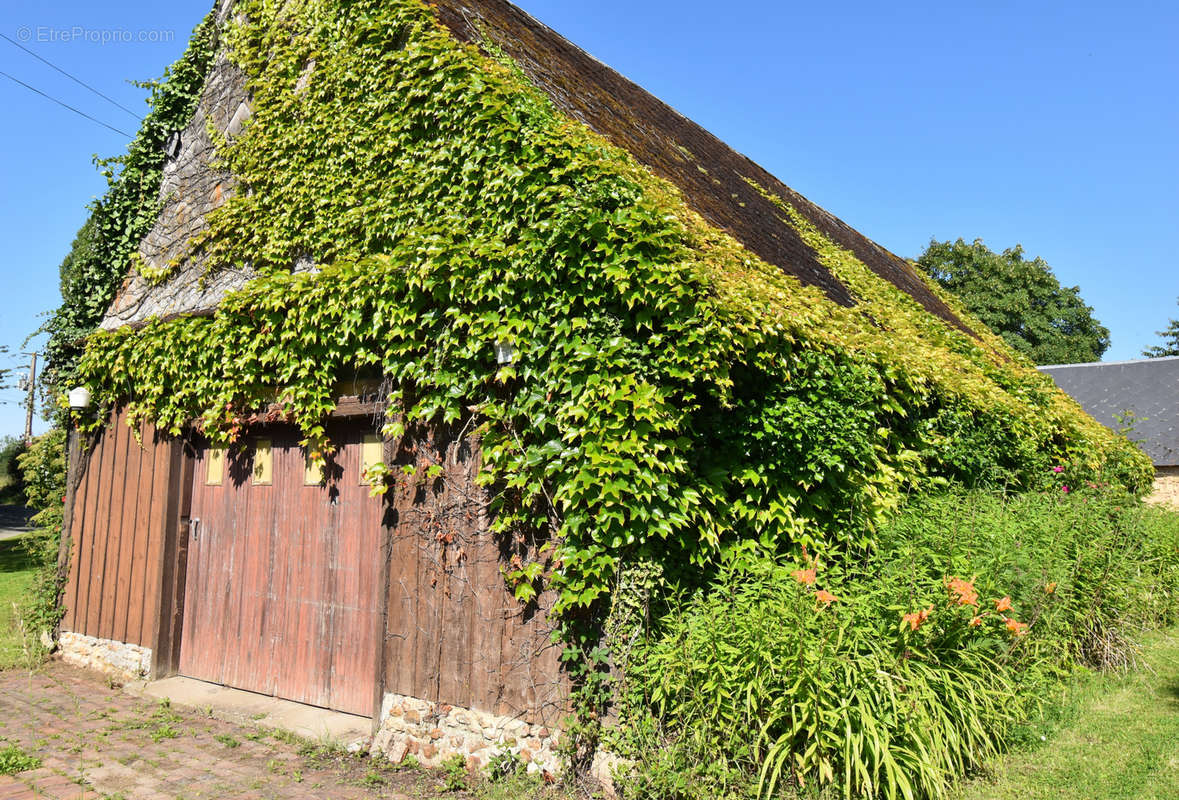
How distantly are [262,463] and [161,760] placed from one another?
8.30 ft

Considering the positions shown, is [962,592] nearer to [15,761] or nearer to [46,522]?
[15,761]

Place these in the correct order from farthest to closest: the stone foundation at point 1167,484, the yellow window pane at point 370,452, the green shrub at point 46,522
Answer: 1. the stone foundation at point 1167,484
2. the green shrub at point 46,522
3. the yellow window pane at point 370,452

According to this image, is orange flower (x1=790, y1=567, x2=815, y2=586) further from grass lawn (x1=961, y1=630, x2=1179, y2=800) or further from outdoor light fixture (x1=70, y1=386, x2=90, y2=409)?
outdoor light fixture (x1=70, y1=386, x2=90, y2=409)

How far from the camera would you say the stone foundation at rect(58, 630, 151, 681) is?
7.13 meters

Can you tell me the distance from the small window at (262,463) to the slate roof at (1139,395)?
900 inches

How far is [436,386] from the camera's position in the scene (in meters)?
5.23

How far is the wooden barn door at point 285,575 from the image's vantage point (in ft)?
19.3

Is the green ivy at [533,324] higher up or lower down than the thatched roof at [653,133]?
lower down

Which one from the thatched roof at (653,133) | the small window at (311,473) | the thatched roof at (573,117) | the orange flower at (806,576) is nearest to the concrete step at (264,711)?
the small window at (311,473)

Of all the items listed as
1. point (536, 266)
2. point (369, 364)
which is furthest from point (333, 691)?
point (536, 266)

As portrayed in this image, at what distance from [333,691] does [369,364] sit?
2602mm

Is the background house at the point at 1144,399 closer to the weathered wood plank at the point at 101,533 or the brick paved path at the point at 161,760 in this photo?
the brick paved path at the point at 161,760

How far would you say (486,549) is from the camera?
503 cm

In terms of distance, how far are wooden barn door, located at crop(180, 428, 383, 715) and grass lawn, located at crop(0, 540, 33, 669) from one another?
2.33 m
